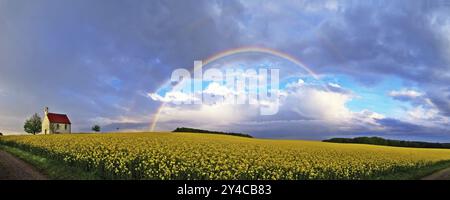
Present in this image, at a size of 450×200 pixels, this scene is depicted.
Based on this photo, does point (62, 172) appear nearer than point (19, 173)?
Yes

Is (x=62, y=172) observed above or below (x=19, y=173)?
above

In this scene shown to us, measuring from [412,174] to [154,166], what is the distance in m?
12.2

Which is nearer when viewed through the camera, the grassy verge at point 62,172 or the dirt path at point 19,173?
the grassy verge at point 62,172

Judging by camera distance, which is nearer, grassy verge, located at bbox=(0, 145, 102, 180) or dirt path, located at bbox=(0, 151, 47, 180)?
grassy verge, located at bbox=(0, 145, 102, 180)
